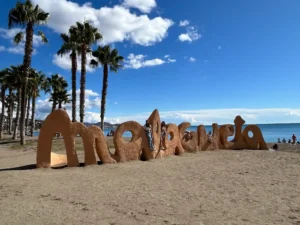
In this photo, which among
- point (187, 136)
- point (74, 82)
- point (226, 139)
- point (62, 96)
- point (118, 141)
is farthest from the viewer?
point (62, 96)

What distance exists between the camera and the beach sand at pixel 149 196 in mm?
6012

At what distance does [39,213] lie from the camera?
631 cm

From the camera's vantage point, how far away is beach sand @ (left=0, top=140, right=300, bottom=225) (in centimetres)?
601

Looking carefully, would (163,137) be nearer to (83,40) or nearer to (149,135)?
(149,135)

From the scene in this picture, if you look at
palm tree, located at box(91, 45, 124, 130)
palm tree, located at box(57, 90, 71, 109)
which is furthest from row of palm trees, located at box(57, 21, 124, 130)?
palm tree, located at box(57, 90, 71, 109)

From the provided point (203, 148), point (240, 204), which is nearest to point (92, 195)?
point (240, 204)

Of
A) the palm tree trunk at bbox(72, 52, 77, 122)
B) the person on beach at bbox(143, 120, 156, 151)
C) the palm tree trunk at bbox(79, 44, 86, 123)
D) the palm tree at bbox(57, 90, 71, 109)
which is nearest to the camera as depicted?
the person on beach at bbox(143, 120, 156, 151)

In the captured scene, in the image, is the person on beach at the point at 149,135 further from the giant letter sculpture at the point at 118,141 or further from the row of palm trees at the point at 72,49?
the row of palm trees at the point at 72,49

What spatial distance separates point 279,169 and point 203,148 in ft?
24.2

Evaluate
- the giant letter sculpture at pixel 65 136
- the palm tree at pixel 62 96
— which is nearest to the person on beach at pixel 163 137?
the giant letter sculpture at pixel 65 136

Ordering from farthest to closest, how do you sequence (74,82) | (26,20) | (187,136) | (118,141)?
1. (74,82)
2. (26,20)
3. (187,136)
4. (118,141)

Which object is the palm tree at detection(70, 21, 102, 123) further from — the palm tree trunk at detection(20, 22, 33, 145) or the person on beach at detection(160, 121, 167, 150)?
the person on beach at detection(160, 121, 167, 150)

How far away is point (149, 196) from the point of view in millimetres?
7637

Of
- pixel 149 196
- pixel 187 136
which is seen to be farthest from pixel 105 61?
pixel 149 196
